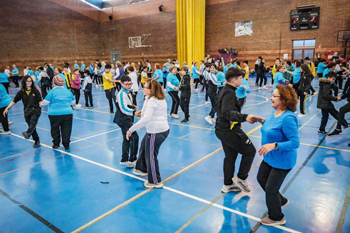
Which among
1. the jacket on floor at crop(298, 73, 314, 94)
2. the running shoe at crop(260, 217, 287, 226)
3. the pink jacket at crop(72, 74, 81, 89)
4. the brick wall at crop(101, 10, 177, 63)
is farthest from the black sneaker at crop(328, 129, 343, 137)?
the brick wall at crop(101, 10, 177, 63)

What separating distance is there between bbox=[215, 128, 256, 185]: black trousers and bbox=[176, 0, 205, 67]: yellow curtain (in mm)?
21399

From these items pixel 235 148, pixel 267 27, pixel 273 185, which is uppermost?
pixel 267 27

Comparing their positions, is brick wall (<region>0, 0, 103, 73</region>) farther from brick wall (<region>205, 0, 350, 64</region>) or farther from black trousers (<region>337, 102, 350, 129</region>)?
black trousers (<region>337, 102, 350, 129</region>)

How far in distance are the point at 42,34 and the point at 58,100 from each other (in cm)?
2360

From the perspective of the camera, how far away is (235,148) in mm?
3816

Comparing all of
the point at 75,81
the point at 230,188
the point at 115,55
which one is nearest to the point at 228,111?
the point at 230,188

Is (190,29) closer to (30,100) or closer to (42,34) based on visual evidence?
(42,34)

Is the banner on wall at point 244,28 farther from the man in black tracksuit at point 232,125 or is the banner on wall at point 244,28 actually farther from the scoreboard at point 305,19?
the man in black tracksuit at point 232,125

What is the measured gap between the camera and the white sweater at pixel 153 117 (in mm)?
3967

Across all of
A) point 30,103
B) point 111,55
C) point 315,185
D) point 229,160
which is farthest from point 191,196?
point 111,55

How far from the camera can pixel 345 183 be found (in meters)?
4.29

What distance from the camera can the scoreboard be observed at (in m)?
19.6

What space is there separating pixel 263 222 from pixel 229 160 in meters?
1.01

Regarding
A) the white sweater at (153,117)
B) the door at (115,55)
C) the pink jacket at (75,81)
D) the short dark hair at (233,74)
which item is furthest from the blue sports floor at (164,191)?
the door at (115,55)
